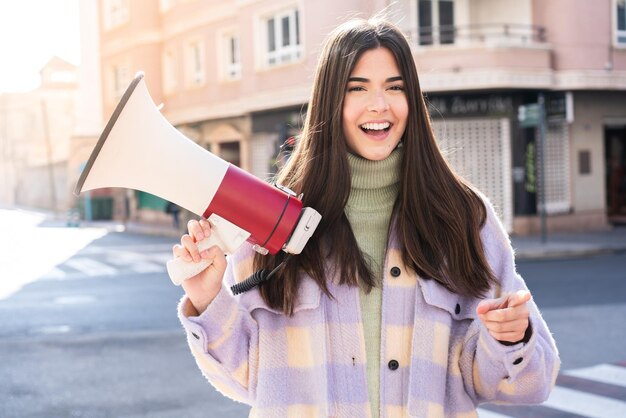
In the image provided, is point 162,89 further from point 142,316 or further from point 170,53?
point 142,316

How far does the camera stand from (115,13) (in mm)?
34375

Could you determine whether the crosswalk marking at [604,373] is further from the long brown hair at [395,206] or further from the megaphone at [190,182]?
the megaphone at [190,182]

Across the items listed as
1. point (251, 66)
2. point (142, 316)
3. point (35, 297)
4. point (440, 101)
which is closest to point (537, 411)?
point (142, 316)

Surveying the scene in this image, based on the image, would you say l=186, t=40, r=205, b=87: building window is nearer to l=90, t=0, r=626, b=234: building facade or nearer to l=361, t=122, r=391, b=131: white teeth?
l=90, t=0, r=626, b=234: building facade

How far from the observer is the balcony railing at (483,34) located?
69.3 feet

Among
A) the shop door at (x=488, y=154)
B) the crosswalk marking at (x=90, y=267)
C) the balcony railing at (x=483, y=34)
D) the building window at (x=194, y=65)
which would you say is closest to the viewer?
the crosswalk marking at (x=90, y=267)

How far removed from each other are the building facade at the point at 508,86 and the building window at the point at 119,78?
9.49 m

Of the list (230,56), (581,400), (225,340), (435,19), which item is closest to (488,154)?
(435,19)

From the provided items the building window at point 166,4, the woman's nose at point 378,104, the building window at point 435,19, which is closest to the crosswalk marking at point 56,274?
the building window at point 435,19

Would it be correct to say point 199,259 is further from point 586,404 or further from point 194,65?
point 194,65

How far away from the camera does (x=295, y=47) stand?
77.9 feet

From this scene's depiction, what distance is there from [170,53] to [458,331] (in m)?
29.9

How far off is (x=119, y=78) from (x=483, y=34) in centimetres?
1789

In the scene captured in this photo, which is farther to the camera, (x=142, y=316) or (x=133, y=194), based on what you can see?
(x=133, y=194)
